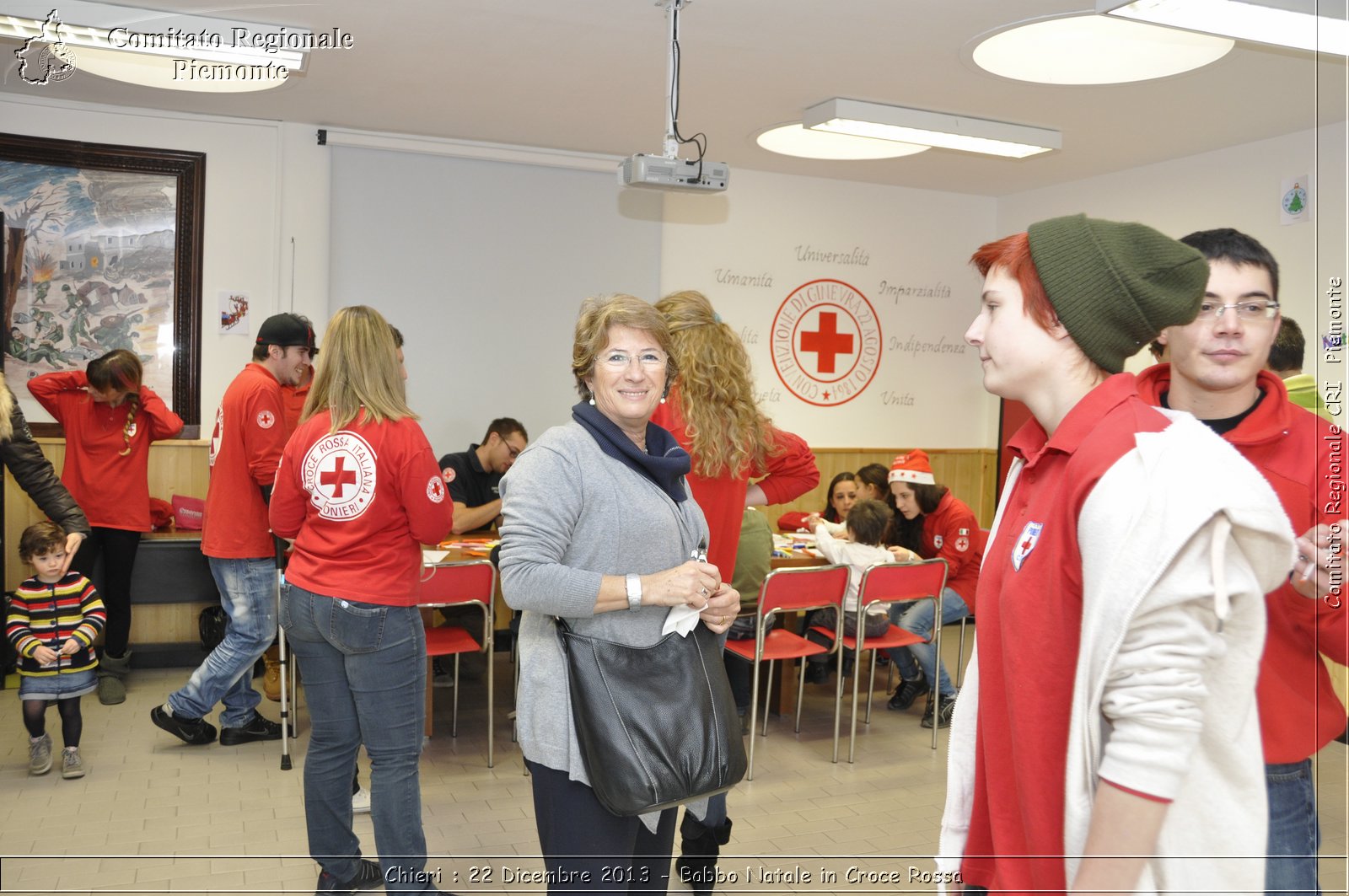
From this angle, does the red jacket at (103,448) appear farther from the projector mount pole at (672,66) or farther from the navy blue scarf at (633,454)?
the navy blue scarf at (633,454)

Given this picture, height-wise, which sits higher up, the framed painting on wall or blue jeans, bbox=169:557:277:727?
the framed painting on wall

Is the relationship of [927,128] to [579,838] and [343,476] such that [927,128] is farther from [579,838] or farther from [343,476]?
[579,838]

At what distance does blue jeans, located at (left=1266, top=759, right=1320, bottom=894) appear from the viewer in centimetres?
141

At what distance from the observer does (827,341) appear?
22.3 ft

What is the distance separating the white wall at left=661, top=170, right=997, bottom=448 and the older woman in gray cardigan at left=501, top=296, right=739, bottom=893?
463 centimetres

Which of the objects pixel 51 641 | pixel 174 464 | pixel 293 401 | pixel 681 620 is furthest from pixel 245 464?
pixel 681 620

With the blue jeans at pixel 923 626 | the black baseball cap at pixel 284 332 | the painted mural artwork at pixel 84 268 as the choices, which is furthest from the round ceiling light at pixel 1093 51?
the painted mural artwork at pixel 84 268

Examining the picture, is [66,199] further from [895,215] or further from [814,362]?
[895,215]

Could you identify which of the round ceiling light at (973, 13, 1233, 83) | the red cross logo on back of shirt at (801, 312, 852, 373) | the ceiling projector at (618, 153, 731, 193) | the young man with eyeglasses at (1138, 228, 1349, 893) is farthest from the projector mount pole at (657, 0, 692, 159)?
the red cross logo on back of shirt at (801, 312, 852, 373)

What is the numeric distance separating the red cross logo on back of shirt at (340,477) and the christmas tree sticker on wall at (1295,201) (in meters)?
4.96

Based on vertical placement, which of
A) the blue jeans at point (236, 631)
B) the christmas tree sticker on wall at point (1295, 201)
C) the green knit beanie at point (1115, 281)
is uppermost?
the christmas tree sticker on wall at point (1295, 201)

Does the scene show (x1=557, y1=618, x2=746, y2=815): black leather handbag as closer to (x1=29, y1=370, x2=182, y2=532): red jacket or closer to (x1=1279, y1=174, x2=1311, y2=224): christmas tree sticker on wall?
(x1=29, y1=370, x2=182, y2=532): red jacket

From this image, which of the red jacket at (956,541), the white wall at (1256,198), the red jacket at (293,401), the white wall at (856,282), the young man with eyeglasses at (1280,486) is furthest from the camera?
the white wall at (856,282)

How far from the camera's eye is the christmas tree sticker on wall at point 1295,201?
5.12 meters
